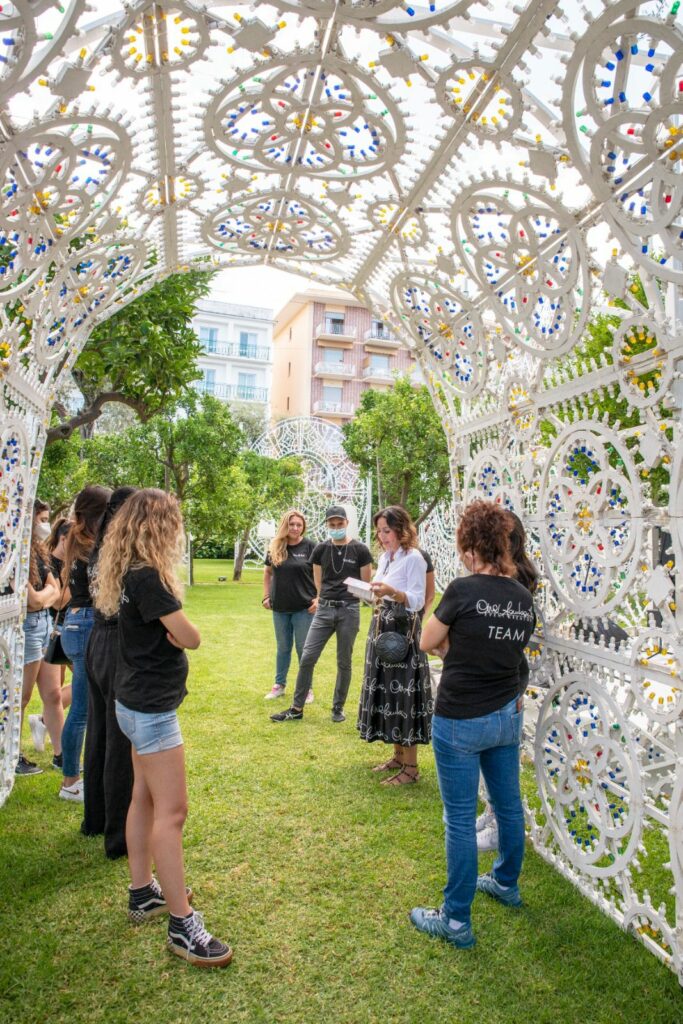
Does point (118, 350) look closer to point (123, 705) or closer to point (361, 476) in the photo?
point (123, 705)

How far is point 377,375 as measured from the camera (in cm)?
3172

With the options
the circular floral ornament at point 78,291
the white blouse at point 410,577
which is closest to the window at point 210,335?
the circular floral ornament at point 78,291

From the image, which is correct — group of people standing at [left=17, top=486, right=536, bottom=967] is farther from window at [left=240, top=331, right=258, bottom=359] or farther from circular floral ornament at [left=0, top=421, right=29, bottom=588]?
window at [left=240, top=331, right=258, bottom=359]

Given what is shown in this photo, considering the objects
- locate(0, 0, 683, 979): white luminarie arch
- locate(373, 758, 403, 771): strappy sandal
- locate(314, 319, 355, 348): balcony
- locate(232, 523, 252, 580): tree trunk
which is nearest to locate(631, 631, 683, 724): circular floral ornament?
locate(0, 0, 683, 979): white luminarie arch

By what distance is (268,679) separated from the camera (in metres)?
7.04

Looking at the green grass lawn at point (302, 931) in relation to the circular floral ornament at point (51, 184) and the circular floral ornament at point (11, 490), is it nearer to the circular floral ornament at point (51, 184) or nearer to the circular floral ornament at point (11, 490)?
the circular floral ornament at point (11, 490)

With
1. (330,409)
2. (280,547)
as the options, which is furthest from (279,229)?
(330,409)

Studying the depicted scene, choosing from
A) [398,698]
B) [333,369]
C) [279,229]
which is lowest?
[398,698]

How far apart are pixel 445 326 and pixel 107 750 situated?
121 inches

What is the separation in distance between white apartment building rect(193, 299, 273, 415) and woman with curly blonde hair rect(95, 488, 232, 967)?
1219 inches

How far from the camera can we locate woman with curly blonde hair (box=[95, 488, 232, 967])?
8.03 feet

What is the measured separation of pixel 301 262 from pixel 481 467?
6.80 feet

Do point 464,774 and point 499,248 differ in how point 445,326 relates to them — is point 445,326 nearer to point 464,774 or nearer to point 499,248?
point 499,248

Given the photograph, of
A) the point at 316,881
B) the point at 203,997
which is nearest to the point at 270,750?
the point at 316,881
